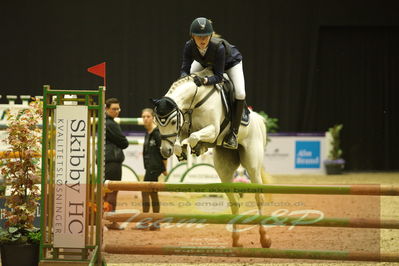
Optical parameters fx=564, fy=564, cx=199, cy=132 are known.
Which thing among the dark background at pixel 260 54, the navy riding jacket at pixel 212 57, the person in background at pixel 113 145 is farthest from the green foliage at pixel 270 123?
the navy riding jacket at pixel 212 57

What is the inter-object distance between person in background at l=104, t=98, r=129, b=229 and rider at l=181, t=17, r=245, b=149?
5.87ft

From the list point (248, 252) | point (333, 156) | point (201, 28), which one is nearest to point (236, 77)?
point (201, 28)

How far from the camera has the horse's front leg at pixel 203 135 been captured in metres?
3.81

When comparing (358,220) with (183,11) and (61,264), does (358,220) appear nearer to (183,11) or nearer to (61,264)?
(61,264)

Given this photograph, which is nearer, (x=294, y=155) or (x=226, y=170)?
(x=226, y=170)

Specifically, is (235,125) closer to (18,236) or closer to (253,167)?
(253,167)

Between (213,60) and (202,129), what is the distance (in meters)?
0.55

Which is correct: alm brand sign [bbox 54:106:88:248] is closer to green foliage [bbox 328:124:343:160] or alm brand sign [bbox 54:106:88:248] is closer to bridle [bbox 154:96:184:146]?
bridle [bbox 154:96:184:146]

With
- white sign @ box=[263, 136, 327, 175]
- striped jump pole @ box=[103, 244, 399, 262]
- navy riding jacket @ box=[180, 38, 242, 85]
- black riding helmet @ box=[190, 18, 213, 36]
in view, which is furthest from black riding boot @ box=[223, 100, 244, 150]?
white sign @ box=[263, 136, 327, 175]

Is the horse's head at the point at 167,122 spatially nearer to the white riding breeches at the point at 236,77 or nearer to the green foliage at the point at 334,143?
the white riding breeches at the point at 236,77

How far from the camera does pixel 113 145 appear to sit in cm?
620

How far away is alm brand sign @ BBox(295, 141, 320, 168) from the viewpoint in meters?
12.4

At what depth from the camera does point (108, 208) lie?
6.11 metres

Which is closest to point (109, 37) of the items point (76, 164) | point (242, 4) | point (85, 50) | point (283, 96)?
point (85, 50)
